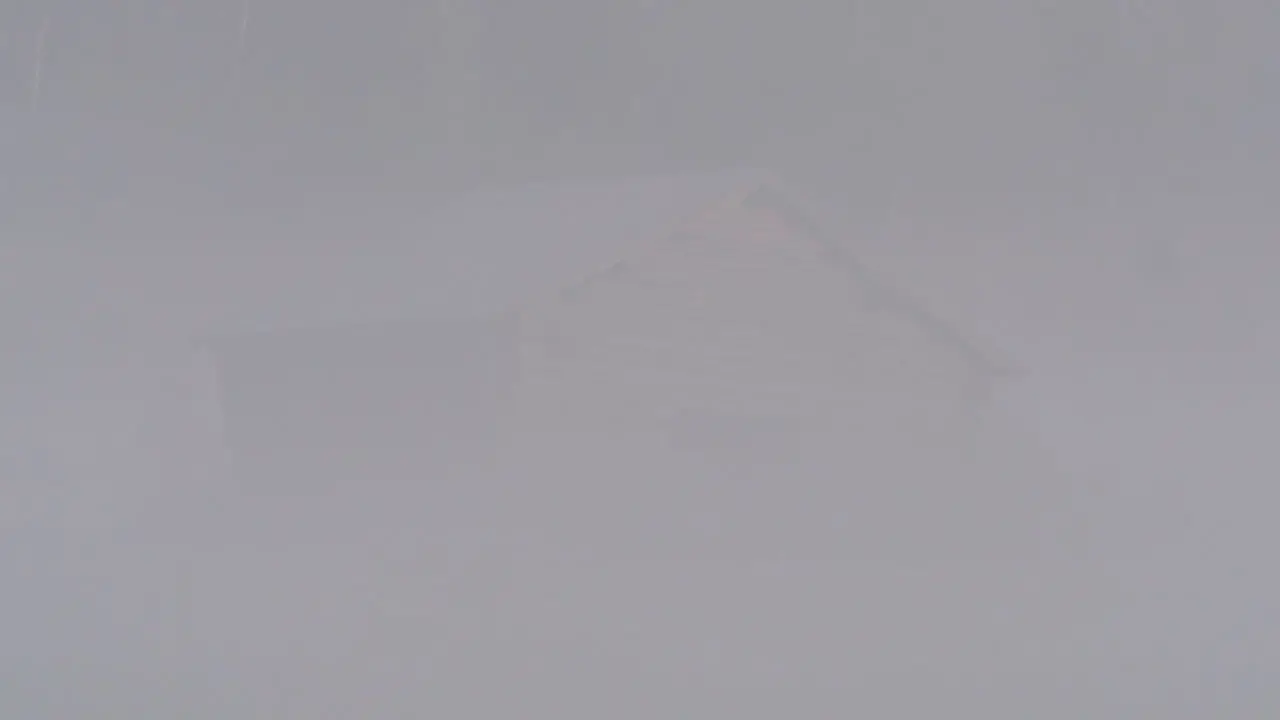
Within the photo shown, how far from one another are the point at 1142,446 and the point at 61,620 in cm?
146

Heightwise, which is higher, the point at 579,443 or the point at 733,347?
the point at 733,347

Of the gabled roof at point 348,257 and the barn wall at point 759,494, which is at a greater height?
the gabled roof at point 348,257

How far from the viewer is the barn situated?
1260mm

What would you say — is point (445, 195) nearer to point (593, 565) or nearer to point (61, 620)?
point (593, 565)

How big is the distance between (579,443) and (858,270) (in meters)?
0.41

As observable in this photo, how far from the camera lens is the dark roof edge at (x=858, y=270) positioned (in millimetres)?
1260

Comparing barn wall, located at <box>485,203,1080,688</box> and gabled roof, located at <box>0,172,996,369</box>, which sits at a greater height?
gabled roof, located at <box>0,172,996,369</box>

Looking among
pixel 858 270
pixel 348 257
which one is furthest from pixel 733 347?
pixel 348 257

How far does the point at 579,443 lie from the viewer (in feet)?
4.20

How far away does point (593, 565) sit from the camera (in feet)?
4.36

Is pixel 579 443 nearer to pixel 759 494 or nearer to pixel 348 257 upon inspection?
pixel 759 494

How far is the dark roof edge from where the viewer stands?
1260mm

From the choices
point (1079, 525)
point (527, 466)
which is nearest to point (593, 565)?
point (527, 466)

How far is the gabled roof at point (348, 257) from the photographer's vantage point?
126cm
